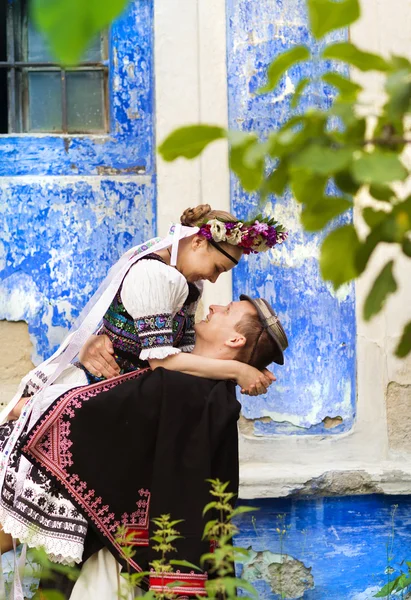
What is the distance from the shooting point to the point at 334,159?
1159 millimetres

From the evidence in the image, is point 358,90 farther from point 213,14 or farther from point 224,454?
point 213,14

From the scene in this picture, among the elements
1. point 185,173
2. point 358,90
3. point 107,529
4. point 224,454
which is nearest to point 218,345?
point 224,454

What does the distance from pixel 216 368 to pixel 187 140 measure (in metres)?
2.15

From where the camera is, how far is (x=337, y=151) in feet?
3.91

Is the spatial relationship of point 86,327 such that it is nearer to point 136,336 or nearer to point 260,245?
point 136,336

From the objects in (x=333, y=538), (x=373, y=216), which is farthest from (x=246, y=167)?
(x=333, y=538)

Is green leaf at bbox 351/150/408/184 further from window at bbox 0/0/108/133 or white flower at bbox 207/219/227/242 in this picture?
window at bbox 0/0/108/133

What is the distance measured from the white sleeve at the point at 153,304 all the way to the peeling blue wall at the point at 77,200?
1.30 meters

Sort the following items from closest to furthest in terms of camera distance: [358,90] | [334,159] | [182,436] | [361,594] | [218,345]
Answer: [334,159]
[358,90]
[182,436]
[218,345]
[361,594]

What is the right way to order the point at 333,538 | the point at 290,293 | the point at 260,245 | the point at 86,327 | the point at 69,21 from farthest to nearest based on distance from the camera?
the point at 290,293
the point at 333,538
the point at 260,245
the point at 86,327
the point at 69,21

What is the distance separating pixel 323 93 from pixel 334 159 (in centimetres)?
372

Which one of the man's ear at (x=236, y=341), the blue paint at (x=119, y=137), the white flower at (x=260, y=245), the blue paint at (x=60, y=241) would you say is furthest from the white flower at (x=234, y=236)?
the blue paint at (x=119, y=137)

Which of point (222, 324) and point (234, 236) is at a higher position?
point (234, 236)

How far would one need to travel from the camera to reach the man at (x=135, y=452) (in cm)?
316
